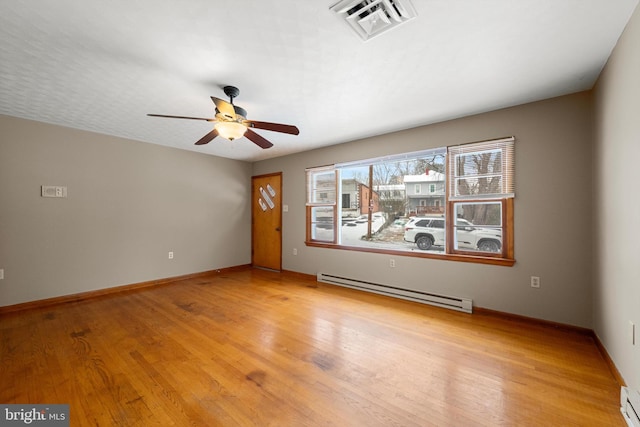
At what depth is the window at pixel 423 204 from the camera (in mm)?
3010

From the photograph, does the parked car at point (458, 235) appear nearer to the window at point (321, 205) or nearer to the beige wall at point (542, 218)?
the beige wall at point (542, 218)

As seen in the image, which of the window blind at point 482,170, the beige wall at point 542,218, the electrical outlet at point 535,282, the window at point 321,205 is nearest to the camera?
the beige wall at point 542,218

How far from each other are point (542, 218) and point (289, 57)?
2994mm

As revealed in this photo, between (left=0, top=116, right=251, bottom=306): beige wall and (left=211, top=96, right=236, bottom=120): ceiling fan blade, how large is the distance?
2.90 metres

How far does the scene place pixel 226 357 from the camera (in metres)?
2.15

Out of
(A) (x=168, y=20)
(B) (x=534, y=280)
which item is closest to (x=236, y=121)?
(A) (x=168, y=20)

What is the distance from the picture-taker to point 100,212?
386 centimetres

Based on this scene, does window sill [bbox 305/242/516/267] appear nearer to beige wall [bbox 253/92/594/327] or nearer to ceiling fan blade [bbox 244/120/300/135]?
beige wall [bbox 253/92/594/327]

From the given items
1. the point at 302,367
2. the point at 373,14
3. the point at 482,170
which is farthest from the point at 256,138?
the point at 482,170

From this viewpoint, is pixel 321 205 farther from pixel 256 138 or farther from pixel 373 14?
pixel 373 14

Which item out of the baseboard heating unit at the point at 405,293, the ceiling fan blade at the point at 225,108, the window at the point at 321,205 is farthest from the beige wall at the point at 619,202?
the window at the point at 321,205

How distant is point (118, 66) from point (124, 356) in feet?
7.93

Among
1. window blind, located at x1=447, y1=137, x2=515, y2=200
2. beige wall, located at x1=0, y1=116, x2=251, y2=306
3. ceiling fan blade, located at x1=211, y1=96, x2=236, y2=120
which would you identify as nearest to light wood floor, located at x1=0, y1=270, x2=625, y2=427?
beige wall, located at x1=0, y1=116, x2=251, y2=306

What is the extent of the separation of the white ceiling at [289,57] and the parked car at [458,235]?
1396 mm
